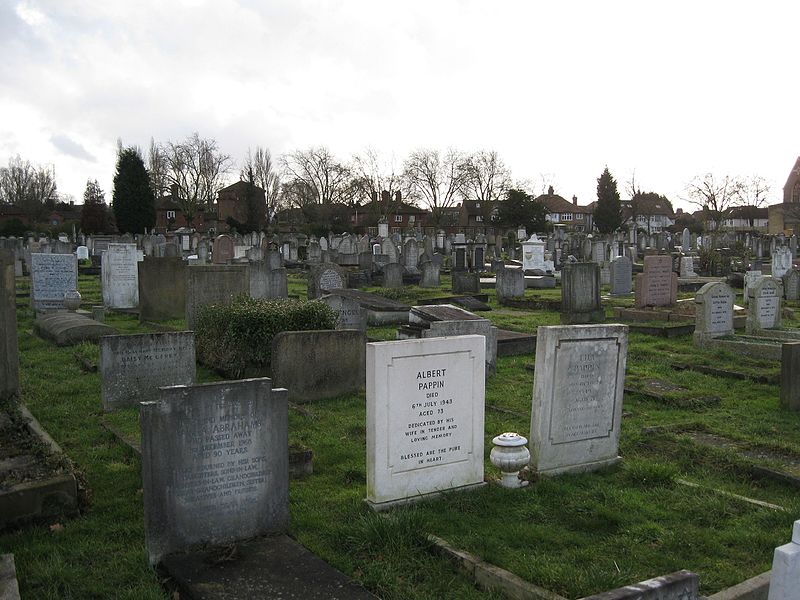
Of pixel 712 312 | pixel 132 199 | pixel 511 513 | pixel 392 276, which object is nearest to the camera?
pixel 511 513

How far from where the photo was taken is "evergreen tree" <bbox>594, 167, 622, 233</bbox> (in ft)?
262

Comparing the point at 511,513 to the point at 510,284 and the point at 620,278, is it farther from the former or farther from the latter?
the point at 620,278

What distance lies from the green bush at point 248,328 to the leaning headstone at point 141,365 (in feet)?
3.21

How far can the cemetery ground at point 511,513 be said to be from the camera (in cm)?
439

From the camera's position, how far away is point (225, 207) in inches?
3519

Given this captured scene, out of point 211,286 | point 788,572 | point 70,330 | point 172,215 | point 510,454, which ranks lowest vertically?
point 510,454

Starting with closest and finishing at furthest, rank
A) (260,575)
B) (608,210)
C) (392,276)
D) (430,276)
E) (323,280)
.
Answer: (260,575) < (323,280) < (392,276) < (430,276) < (608,210)

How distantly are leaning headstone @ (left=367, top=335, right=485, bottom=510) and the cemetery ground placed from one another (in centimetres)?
18

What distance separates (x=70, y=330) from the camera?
12273 millimetres

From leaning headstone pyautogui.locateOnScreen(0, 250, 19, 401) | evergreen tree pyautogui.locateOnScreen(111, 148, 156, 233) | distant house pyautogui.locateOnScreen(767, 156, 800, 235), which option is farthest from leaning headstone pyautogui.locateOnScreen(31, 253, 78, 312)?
distant house pyautogui.locateOnScreen(767, 156, 800, 235)

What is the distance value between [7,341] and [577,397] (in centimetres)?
563

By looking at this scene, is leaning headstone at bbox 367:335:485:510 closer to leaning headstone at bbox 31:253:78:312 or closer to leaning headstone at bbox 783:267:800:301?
leaning headstone at bbox 31:253:78:312

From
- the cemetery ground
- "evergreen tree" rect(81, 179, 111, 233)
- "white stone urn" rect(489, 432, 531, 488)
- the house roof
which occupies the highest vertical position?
the house roof

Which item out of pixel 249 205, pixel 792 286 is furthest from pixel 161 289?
pixel 249 205
